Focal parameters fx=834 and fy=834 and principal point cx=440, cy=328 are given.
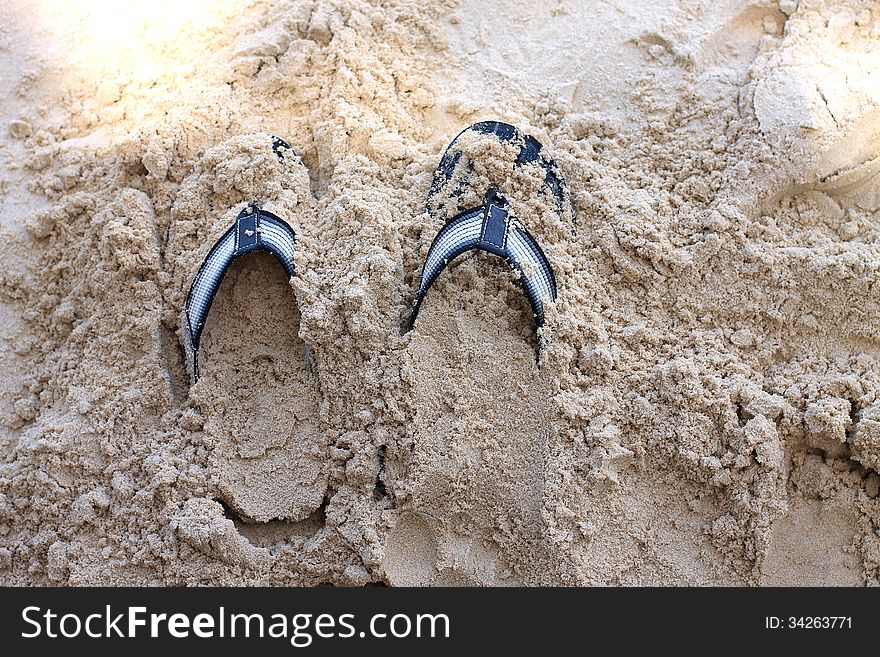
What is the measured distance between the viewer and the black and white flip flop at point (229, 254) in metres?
2.18

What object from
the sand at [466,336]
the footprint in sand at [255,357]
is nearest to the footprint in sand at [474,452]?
the sand at [466,336]

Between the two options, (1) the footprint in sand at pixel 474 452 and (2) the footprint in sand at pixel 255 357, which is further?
(2) the footprint in sand at pixel 255 357

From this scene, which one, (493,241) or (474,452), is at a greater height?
(493,241)

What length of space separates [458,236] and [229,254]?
606mm

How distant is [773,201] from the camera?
2.29 m

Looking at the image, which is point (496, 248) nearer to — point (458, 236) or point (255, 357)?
point (458, 236)

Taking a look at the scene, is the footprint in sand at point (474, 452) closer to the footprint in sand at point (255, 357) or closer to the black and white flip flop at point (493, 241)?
the black and white flip flop at point (493, 241)

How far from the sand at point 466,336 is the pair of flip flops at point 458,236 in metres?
0.05

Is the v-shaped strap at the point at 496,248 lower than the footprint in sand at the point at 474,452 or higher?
higher

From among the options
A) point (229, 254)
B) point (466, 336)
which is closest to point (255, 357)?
point (229, 254)

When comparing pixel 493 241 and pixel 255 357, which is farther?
pixel 255 357

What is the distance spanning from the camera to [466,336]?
2117 mm

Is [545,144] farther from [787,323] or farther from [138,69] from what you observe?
[138,69]

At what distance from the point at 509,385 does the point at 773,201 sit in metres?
0.91
